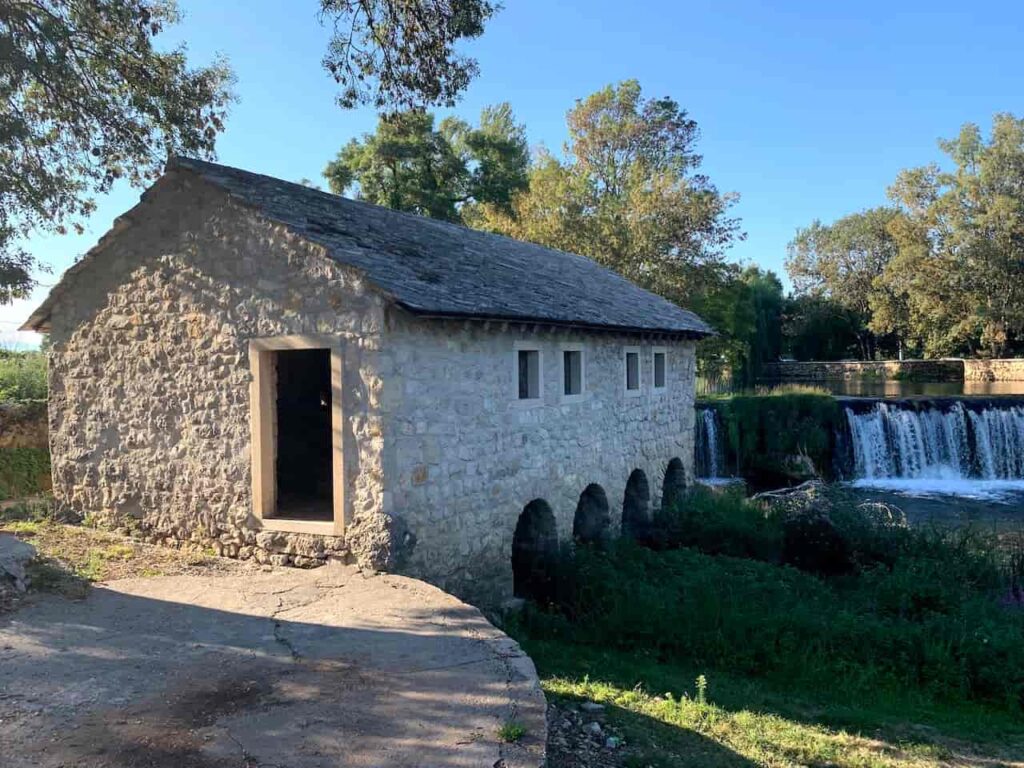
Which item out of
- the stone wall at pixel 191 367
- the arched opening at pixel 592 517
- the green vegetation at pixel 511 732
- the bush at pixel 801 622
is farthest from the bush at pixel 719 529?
the green vegetation at pixel 511 732

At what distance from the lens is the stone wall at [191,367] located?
24.8 feet

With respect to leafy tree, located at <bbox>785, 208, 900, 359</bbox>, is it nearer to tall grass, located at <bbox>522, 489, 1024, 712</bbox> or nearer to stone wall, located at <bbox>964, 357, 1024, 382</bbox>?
stone wall, located at <bbox>964, 357, 1024, 382</bbox>

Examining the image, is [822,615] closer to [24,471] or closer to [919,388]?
[24,471]

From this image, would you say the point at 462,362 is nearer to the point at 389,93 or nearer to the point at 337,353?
the point at 337,353

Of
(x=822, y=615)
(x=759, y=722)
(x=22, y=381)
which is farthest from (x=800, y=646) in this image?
(x=22, y=381)

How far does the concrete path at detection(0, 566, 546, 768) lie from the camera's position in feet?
12.9

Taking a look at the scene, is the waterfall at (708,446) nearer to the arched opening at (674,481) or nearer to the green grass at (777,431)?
the green grass at (777,431)

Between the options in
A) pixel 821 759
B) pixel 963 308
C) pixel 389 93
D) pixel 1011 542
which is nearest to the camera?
pixel 821 759

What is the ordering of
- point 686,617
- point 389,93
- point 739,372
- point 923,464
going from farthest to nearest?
1. point 739,372
2. point 923,464
3. point 389,93
4. point 686,617

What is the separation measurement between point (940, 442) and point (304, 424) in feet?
55.8

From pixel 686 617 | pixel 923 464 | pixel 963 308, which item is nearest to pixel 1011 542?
pixel 923 464

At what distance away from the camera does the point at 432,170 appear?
90.8 ft

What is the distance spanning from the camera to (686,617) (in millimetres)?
8391

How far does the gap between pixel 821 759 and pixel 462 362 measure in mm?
4909
